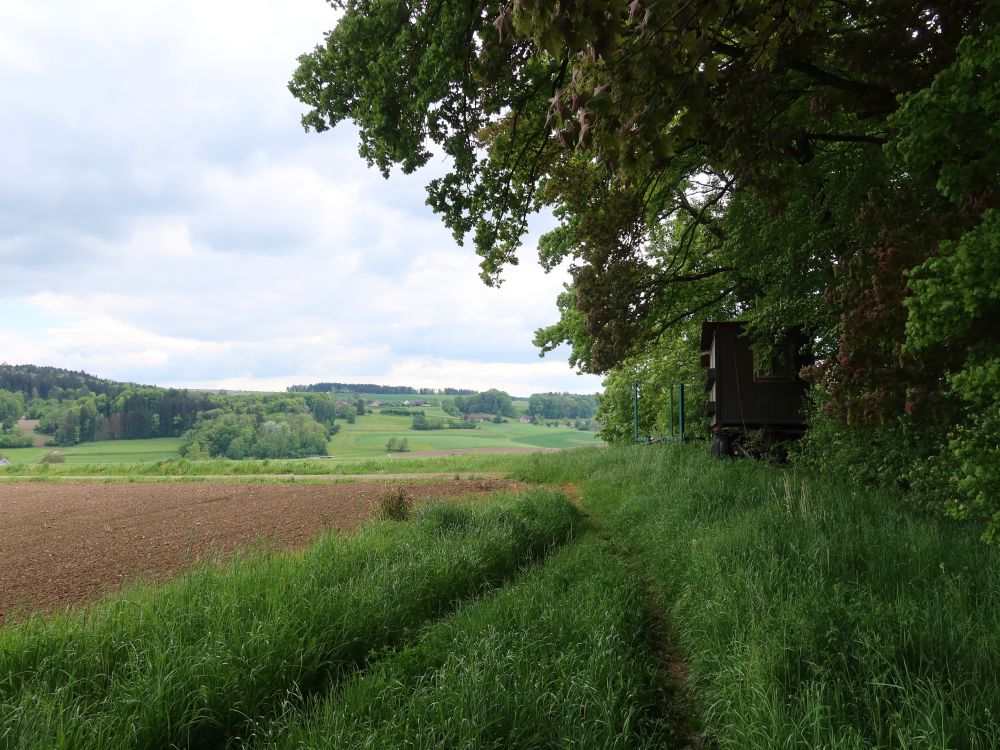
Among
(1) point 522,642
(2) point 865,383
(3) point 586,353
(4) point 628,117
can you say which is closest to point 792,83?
(2) point 865,383

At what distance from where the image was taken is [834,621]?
10.9 ft

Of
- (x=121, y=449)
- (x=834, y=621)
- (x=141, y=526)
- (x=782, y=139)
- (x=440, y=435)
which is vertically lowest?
(x=121, y=449)

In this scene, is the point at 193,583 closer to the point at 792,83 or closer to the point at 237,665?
the point at 237,665

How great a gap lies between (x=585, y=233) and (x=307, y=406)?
53.4 meters

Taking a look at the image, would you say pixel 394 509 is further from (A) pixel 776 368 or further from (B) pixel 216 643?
(A) pixel 776 368

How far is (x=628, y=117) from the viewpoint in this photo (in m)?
3.51

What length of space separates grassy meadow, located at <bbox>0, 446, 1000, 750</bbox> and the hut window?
898 cm

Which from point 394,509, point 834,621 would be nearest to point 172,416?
point 394,509

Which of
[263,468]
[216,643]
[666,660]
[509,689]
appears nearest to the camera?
[509,689]

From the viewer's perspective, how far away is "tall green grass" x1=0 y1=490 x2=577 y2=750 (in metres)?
2.88

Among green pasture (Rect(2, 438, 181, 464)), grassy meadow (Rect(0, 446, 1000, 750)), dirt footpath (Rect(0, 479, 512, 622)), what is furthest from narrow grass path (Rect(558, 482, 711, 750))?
green pasture (Rect(2, 438, 181, 464))

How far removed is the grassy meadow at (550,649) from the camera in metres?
2.74

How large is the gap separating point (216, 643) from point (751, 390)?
47.8 ft

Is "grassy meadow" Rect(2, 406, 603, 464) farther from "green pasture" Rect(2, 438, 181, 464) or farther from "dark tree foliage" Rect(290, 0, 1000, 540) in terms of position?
"dark tree foliage" Rect(290, 0, 1000, 540)
